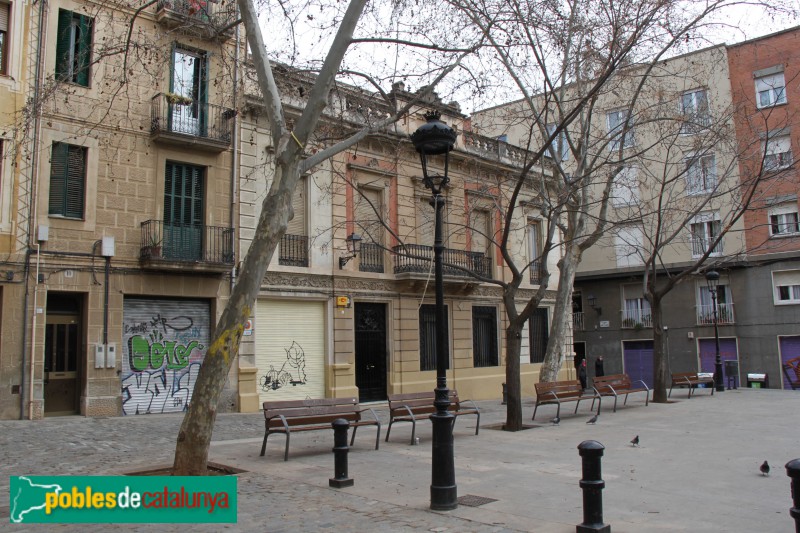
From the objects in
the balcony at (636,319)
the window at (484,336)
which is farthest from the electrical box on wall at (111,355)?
the balcony at (636,319)

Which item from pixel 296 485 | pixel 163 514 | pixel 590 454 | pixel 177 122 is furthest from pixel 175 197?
pixel 590 454

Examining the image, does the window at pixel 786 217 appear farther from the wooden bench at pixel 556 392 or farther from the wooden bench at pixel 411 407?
the wooden bench at pixel 411 407

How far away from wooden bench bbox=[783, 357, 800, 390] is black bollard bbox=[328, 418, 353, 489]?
2605 centimetres

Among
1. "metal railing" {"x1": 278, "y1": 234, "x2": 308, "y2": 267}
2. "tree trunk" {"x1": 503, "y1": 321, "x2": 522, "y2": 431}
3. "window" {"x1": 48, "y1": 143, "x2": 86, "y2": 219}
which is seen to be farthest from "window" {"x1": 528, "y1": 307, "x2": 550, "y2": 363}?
"window" {"x1": 48, "y1": 143, "x2": 86, "y2": 219}

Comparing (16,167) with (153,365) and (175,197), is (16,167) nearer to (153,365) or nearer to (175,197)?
(175,197)

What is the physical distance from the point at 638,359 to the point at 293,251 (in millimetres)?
23134

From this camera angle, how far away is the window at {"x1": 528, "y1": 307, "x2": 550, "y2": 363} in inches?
1075

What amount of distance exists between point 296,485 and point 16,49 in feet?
42.2

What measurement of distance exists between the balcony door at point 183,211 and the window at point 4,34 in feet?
13.7

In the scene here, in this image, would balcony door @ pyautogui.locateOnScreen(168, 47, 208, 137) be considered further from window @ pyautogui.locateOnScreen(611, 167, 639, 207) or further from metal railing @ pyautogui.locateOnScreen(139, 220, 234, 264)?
window @ pyautogui.locateOnScreen(611, 167, 639, 207)

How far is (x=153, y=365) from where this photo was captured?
16.6 meters

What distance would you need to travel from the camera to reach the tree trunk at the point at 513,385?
13281mm

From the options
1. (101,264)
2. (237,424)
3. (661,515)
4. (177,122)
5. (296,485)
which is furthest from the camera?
(177,122)

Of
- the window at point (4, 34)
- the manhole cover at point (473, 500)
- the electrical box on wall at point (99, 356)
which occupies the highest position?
the window at point (4, 34)
